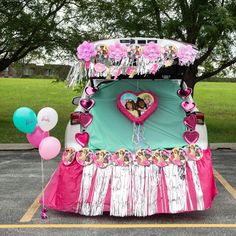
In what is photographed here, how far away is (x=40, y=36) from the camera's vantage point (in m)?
17.1

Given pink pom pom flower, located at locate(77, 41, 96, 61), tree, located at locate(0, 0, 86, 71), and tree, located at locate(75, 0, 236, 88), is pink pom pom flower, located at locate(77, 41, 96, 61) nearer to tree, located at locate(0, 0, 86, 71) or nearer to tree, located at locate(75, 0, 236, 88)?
tree, located at locate(75, 0, 236, 88)

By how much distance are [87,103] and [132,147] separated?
75 centimetres

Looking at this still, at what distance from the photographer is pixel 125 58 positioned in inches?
229

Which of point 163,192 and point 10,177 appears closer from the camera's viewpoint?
point 163,192

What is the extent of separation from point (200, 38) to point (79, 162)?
8.84 meters

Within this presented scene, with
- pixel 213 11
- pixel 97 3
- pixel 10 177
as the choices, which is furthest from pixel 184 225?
pixel 97 3

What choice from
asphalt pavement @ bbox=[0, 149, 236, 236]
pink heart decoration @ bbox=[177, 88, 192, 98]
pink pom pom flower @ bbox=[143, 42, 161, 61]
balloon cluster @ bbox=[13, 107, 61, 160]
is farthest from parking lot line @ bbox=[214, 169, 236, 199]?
balloon cluster @ bbox=[13, 107, 61, 160]

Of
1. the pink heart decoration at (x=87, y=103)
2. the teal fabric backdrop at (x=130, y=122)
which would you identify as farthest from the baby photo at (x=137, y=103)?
the pink heart decoration at (x=87, y=103)

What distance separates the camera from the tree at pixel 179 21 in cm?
1316

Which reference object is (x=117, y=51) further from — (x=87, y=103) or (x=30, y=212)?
(x=30, y=212)

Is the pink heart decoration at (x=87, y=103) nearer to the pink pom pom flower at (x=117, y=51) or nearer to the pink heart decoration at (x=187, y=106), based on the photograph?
the pink pom pom flower at (x=117, y=51)

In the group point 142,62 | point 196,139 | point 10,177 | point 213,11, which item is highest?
point 213,11

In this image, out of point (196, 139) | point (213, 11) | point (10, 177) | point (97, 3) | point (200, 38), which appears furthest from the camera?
point (97, 3)

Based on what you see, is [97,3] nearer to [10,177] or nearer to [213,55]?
[213,55]
